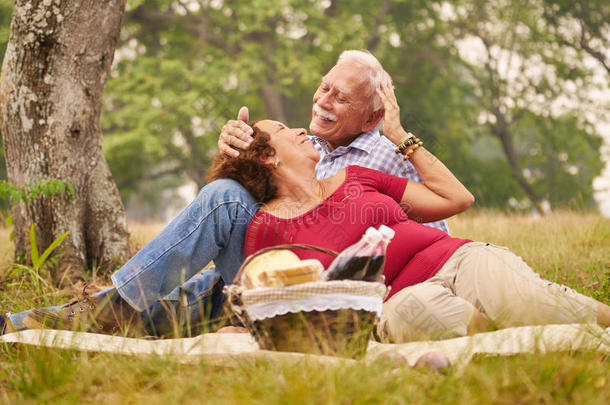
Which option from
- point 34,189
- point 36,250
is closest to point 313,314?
point 36,250

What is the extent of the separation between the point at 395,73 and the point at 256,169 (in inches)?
639

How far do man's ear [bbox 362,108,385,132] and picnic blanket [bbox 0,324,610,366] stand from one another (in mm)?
1638

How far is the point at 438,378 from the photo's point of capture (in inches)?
84.8

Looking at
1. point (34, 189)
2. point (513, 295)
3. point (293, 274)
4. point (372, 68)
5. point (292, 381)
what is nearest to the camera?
point (292, 381)

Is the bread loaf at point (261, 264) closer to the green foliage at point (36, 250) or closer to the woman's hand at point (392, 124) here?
the woman's hand at point (392, 124)

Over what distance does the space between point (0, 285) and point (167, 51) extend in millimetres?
13303

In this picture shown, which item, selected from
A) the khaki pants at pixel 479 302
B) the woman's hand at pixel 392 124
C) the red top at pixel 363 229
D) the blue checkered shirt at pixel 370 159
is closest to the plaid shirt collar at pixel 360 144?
the blue checkered shirt at pixel 370 159

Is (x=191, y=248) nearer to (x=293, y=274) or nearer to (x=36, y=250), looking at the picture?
(x=293, y=274)

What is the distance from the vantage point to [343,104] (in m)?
3.83

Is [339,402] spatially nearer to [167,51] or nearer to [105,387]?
[105,387]

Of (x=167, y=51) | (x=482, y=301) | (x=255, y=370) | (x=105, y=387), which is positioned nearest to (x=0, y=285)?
(x=105, y=387)

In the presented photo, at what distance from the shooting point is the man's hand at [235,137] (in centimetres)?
318

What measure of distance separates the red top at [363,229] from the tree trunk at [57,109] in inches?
82.2

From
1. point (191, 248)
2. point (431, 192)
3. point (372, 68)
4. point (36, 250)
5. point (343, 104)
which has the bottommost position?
point (36, 250)
